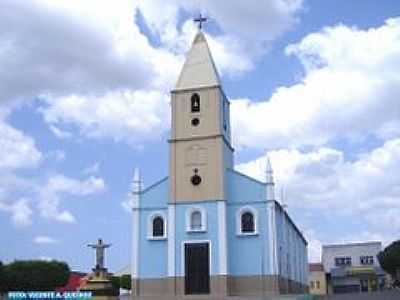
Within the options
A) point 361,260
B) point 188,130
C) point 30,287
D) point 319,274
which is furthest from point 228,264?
point 361,260

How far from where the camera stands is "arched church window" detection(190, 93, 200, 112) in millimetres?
43562

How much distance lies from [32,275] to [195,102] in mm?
20555

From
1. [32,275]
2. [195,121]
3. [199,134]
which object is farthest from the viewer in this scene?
[32,275]

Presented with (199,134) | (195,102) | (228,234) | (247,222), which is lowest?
(228,234)

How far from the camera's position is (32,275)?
51.8 m

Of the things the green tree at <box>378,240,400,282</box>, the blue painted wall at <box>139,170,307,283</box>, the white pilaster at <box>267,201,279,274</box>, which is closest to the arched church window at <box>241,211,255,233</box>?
the blue painted wall at <box>139,170,307,283</box>

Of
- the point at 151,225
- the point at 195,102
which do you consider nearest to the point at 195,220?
the point at 151,225

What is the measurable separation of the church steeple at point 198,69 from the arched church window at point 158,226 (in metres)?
9.05

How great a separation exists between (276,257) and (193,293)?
5712 mm

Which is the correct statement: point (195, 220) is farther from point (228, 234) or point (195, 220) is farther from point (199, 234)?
point (228, 234)

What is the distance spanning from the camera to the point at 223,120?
4397 centimetres

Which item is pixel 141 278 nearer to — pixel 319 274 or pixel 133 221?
pixel 133 221

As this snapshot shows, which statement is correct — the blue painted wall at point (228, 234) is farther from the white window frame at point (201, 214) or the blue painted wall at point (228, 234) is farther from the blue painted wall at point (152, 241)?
the white window frame at point (201, 214)

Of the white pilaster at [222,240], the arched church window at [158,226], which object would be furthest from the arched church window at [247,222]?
the arched church window at [158,226]
